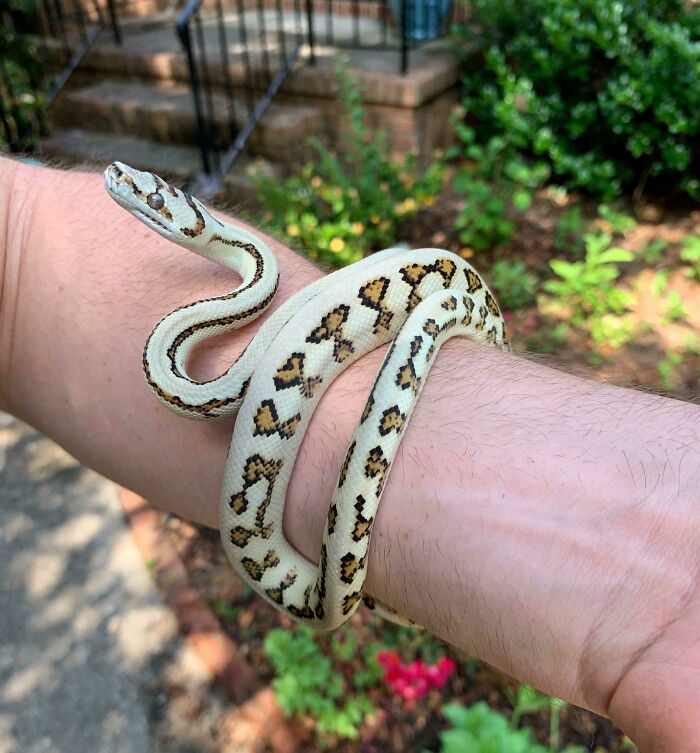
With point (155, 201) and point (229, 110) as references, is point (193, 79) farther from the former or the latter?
point (155, 201)

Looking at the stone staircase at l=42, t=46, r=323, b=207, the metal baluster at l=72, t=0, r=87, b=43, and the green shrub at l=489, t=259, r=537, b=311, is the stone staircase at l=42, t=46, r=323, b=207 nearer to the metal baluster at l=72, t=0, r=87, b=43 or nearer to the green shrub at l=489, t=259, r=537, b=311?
the metal baluster at l=72, t=0, r=87, b=43

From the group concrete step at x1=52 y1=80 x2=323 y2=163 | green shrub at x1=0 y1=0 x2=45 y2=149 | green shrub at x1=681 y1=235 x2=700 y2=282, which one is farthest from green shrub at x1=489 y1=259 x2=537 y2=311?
green shrub at x1=0 y1=0 x2=45 y2=149

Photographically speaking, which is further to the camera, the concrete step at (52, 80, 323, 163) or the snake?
the concrete step at (52, 80, 323, 163)

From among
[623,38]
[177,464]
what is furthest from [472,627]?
[623,38]

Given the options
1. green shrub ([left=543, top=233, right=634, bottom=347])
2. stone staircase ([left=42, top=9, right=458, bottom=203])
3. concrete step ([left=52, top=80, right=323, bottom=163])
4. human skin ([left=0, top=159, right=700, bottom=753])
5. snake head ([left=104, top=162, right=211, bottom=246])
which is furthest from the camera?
concrete step ([left=52, top=80, right=323, bottom=163])

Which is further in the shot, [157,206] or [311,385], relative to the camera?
[157,206]

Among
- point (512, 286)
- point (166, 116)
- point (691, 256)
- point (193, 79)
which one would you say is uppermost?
point (193, 79)

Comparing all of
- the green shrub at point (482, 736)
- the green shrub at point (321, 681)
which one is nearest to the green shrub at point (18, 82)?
the green shrub at point (321, 681)

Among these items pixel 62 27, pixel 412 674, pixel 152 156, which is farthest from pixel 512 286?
pixel 62 27
